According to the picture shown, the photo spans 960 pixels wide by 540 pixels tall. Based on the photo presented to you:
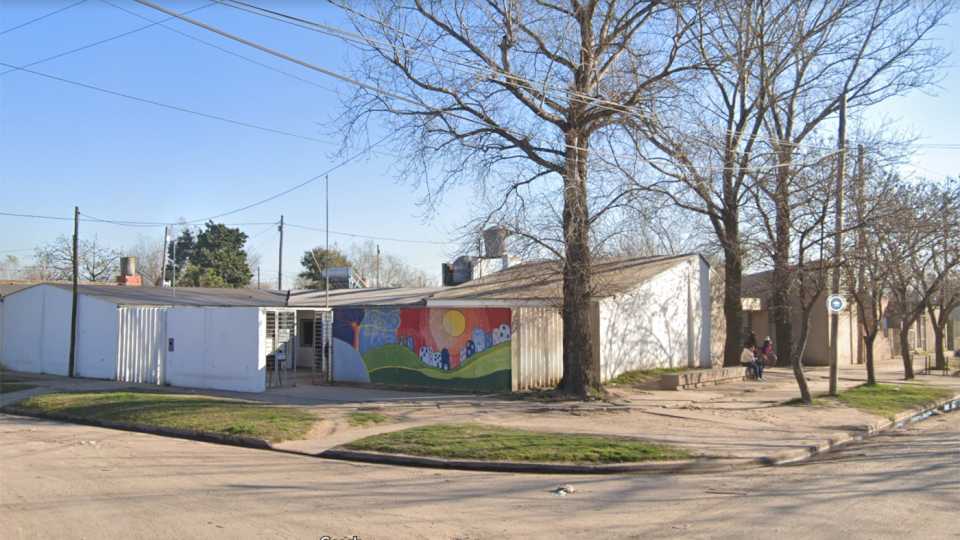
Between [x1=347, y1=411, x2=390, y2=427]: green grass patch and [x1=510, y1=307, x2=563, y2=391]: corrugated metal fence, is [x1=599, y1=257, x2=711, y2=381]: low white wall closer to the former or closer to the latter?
[x1=510, y1=307, x2=563, y2=391]: corrugated metal fence

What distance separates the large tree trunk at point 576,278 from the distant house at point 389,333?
3.59 feet

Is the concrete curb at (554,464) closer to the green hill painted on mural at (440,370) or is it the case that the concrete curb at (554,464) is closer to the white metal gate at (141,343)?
the green hill painted on mural at (440,370)

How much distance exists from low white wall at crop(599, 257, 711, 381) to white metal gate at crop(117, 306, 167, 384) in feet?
44.8

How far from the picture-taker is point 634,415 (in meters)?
16.4

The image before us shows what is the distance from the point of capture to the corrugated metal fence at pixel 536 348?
2025 cm

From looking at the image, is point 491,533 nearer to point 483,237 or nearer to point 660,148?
point 483,237

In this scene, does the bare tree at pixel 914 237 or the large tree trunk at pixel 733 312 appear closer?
the bare tree at pixel 914 237

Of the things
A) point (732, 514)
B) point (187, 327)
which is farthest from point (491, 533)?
point (187, 327)

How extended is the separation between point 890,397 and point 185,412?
17.8 metres

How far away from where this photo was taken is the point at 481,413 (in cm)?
1666

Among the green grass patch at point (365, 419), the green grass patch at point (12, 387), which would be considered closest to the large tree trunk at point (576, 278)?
the green grass patch at point (365, 419)

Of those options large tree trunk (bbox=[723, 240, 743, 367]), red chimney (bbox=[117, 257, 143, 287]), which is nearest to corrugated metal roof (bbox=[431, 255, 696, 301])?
large tree trunk (bbox=[723, 240, 743, 367])

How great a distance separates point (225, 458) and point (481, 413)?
6156 millimetres

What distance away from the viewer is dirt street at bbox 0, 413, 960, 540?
739 cm
